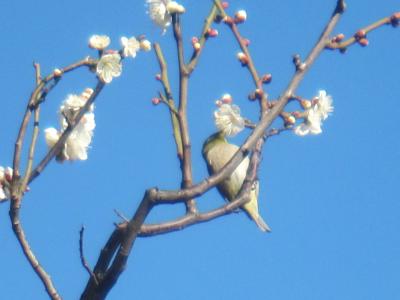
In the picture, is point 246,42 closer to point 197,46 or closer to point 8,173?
point 197,46

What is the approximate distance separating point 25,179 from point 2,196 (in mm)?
348

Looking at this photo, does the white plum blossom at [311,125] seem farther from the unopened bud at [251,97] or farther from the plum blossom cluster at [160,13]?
the plum blossom cluster at [160,13]

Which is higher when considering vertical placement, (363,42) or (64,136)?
(363,42)

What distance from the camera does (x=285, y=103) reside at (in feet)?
11.0

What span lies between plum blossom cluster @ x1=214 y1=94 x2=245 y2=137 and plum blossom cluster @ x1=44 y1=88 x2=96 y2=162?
102 cm

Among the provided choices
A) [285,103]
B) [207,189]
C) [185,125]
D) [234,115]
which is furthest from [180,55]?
[234,115]

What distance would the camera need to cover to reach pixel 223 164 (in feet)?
31.0

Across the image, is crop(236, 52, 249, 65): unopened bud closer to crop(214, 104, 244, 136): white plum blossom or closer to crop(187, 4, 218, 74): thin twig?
crop(187, 4, 218, 74): thin twig

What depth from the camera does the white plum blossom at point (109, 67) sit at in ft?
11.5

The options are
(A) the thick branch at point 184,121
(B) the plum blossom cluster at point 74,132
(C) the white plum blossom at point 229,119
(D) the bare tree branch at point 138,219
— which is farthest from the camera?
(C) the white plum blossom at point 229,119

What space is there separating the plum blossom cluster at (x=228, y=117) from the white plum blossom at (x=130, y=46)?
3.07ft

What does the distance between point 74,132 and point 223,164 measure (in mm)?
5702

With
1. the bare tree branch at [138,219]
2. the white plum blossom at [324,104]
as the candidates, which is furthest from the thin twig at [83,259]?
the white plum blossom at [324,104]

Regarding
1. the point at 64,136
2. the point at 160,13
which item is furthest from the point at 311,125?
the point at 64,136
